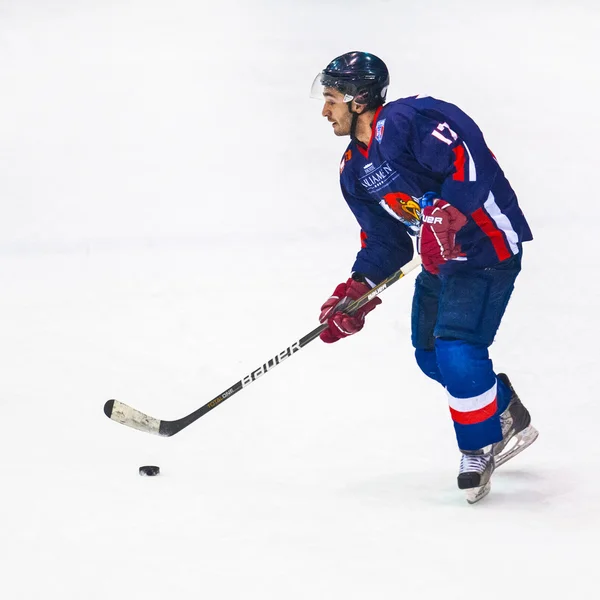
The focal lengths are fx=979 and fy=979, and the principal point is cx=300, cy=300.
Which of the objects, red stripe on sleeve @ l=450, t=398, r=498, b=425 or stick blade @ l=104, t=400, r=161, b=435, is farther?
stick blade @ l=104, t=400, r=161, b=435

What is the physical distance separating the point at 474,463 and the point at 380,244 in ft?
2.35

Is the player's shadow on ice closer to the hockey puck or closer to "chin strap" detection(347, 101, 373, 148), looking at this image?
the hockey puck

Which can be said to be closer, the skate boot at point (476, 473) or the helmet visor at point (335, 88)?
the skate boot at point (476, 473)

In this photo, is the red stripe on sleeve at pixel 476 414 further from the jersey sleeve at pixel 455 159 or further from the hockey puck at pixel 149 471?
the hockey puck at pixel 149 471

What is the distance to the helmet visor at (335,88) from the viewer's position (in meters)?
2.56

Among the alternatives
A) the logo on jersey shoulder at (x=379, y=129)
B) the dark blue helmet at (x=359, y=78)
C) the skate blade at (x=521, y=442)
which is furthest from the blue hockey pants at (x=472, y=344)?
the dark blue helmet at (x=359, y=78)

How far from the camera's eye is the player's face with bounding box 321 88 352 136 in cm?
259

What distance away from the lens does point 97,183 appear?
517cm

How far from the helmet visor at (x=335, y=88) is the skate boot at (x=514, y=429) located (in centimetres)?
88

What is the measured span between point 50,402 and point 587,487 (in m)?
1.67

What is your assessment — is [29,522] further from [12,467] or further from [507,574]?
[507,574]

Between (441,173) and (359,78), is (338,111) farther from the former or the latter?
(441,173)

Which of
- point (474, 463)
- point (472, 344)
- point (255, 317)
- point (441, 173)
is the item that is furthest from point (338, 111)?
point (255, 317)

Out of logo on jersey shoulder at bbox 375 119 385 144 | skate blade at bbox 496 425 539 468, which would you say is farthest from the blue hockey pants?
logo on jersey shoulder at bbox 375 119 385 144
